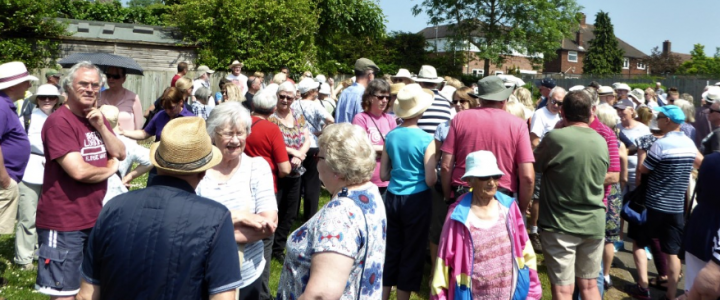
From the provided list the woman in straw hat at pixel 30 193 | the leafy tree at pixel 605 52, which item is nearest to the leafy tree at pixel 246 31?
the woman in straw hat at pixel 30 193

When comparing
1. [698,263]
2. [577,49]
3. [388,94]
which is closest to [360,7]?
[388,94]

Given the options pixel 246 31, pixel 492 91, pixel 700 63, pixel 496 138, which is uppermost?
pixel 700 63

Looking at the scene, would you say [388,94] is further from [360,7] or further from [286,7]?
[360,7]

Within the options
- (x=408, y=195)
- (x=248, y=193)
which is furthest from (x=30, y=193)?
(x=408, y=195)

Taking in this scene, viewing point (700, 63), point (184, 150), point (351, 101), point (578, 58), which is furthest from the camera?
point (578, 58)

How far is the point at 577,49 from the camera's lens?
79.7 m

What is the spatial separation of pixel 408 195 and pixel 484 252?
4.23 ft

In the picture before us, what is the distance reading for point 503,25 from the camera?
44500mm

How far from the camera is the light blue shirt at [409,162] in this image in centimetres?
478

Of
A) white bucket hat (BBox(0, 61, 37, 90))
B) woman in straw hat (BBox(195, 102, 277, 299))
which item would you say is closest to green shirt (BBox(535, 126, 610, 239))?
woman in straw hat (BBox(195, 102, 277, 299))

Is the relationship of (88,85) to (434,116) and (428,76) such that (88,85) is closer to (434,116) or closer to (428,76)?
(434,116)

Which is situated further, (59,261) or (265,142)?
(265,142)

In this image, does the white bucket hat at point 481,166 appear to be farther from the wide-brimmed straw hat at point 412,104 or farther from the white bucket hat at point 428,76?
the white bucket hat at point 428,76

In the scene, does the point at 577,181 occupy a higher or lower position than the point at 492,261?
higher
